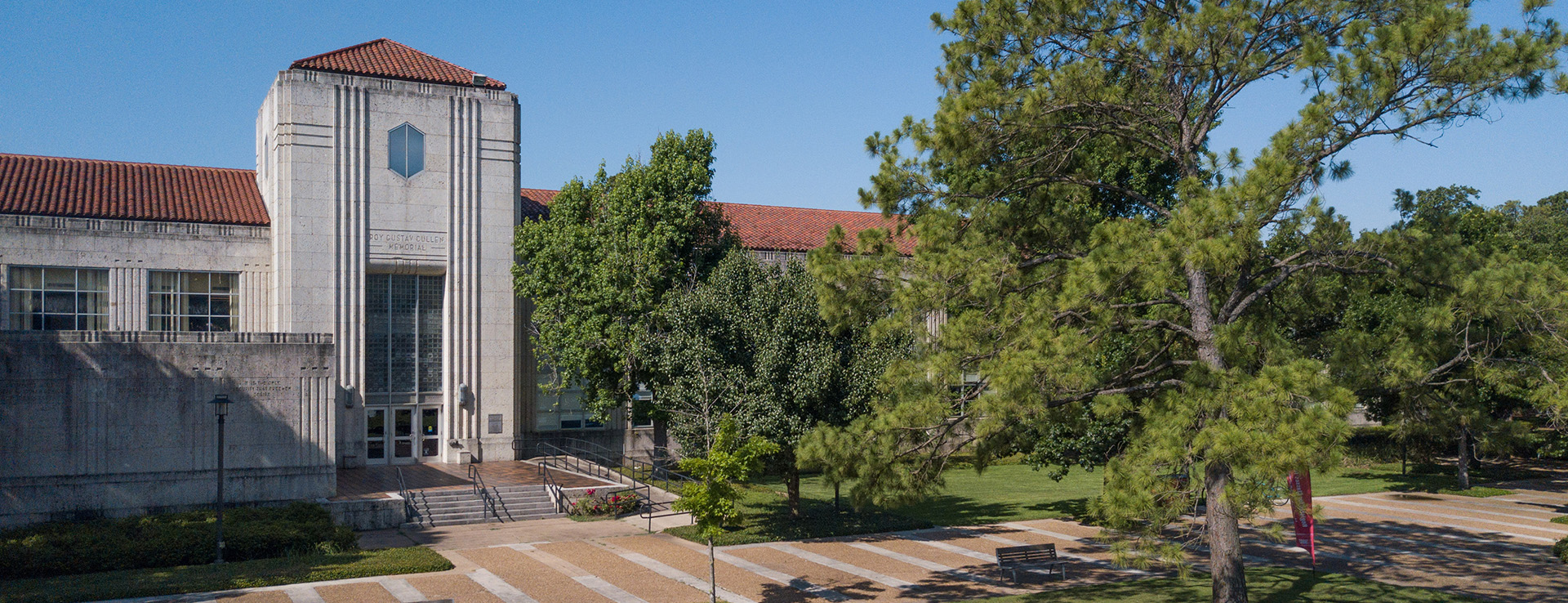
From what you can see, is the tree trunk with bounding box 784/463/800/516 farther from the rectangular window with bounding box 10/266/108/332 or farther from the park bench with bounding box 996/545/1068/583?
the rectangular window with bounding box 10/266/108/332

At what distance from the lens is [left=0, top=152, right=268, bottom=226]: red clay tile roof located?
30.5m

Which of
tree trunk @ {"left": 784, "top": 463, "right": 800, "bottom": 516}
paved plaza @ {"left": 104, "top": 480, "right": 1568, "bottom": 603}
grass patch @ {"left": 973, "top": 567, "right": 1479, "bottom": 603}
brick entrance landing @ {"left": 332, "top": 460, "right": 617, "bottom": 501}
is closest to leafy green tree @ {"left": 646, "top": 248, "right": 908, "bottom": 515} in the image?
tree trunk @ {"left": 784, "top": 463, "right": 800, "bottom": 516}

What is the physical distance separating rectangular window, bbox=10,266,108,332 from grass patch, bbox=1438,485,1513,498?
137 feet

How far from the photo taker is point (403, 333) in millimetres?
33219

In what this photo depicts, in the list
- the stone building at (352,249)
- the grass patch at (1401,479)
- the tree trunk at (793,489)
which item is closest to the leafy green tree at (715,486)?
the tree trunk at (793,489)

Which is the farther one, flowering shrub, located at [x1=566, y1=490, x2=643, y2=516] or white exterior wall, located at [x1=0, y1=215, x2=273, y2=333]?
white exterior wall, located at [x1=0, y1=215, x2=273, y2=333]

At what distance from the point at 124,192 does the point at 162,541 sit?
56.1 ft

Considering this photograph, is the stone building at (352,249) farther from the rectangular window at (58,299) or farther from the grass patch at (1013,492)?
the grass patch at (1013,492)

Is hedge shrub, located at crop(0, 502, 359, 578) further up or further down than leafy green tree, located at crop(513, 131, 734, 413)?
further down

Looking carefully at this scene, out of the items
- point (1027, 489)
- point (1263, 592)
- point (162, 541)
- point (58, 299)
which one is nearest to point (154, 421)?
point (162, 541)

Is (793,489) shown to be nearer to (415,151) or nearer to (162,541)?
(162,541)

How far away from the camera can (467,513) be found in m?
25.5

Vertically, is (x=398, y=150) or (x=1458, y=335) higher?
(x=398, y=150)

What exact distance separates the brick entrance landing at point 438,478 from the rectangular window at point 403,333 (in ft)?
8.70
